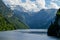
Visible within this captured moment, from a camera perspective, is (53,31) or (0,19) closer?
(53,31)

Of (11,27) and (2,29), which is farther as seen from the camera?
(11,27)

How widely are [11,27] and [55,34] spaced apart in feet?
276

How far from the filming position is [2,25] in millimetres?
151750

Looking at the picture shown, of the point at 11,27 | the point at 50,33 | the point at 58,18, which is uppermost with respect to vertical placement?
the point at 58,18

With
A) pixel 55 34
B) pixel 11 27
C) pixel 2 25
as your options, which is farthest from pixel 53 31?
pixel 11 27

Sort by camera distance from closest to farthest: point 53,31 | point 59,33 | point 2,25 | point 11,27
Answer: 1. point 59,33
2. point 53,31
3. point 2,25
4. point 11,27

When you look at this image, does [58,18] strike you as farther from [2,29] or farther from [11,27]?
[11,27]

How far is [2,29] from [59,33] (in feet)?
251

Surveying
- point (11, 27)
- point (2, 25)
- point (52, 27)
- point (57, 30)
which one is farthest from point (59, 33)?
point (11, 27)

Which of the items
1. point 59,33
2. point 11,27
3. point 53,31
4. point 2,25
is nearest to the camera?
point 59,33

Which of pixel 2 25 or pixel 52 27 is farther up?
pixel 52 27

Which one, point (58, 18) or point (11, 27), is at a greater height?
point (58, 18)

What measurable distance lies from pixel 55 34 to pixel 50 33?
19.8ft

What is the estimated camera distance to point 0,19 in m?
154
